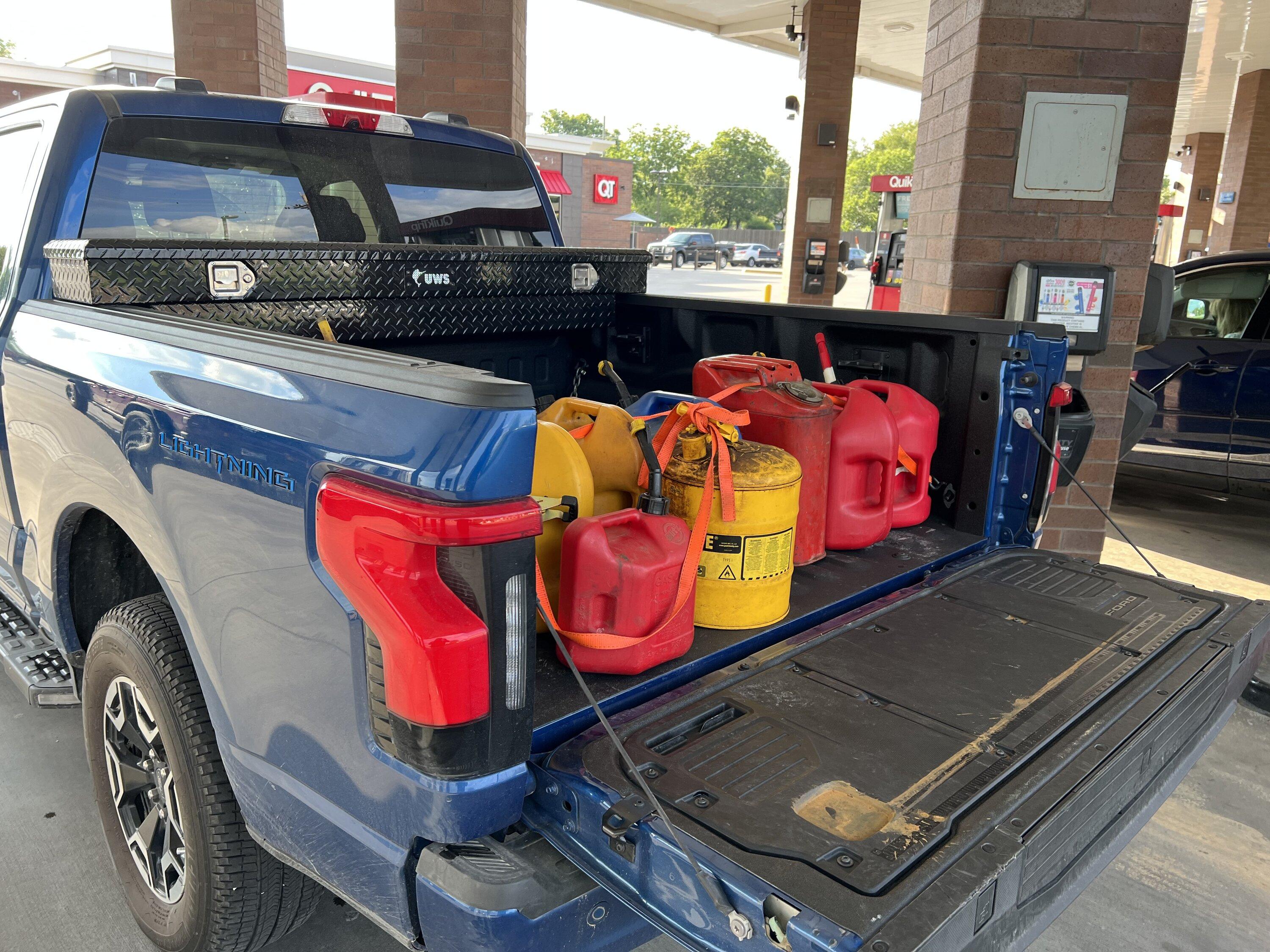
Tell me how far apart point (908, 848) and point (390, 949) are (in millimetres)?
1670

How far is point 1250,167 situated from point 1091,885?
854 inches

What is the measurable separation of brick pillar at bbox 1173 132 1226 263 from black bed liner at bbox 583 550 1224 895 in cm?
2758

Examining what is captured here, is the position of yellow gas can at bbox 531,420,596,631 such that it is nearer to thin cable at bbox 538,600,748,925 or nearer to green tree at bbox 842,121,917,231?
thin cable at bbox 538,600,748,925

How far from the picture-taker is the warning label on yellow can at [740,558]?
7.56 ft

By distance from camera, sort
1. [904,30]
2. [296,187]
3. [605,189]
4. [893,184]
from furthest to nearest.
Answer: [605,189] → [904,30] → [893,184] → [296,187]

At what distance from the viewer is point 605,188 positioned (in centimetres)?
4375

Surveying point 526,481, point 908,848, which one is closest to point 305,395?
point 526,481

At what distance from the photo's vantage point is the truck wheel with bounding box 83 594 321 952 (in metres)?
2.05

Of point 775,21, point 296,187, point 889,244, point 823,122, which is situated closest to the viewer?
point 296,187

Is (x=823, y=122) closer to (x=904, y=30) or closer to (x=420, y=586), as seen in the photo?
(x=904, y=30)

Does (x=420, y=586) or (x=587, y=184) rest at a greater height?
(x=587, y=184)

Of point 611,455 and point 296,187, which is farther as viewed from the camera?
point 296,187

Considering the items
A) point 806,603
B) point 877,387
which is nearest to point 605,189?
point 877,387

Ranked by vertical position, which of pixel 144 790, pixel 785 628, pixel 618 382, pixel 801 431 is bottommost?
pixel 144 790
